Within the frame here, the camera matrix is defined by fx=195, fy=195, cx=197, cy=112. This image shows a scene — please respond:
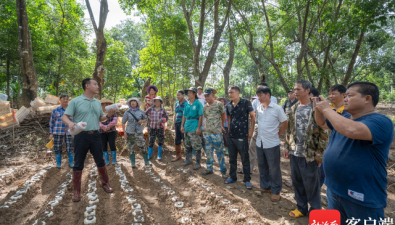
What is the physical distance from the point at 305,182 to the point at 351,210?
1.03 m

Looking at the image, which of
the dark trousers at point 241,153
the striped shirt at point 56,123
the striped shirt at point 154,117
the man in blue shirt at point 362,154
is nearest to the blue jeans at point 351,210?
the man in blue shirt at point 362,154

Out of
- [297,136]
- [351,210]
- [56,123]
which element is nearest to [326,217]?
[351,210]

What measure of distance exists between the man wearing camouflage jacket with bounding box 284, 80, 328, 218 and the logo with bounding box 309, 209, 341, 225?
0.81 meters

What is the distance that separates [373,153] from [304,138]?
116 cm

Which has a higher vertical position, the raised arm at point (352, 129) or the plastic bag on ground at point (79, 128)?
the raised arm at point (352, 129)

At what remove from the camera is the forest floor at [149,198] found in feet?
9.17

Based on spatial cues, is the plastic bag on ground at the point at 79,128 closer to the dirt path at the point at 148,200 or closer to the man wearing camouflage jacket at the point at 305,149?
the dirt path at the point at 148,200

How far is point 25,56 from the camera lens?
7629 millimetres

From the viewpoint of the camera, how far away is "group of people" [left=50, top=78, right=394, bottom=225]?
62.2 inches

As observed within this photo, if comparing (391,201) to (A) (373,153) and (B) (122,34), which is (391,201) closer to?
(A) (373,153)

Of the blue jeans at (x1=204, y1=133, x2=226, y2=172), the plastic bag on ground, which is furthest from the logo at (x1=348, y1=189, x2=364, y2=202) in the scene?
the plastic bag on ground

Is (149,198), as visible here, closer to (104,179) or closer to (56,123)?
(104,179)

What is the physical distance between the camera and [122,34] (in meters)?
30.3

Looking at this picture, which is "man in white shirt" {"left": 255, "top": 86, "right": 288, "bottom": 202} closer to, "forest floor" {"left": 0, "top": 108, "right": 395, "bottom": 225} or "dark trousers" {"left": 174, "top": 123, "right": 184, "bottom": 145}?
"forest floor" {"left": 0, "top": 108, "right": 395, "bottom": 225}
